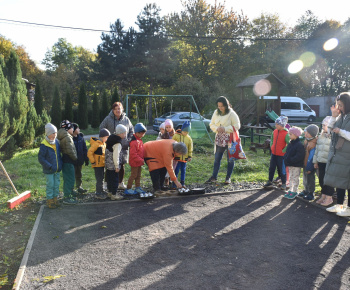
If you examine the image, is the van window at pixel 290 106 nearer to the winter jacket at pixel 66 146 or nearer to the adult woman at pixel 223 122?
the adult woman at pixel 223 122

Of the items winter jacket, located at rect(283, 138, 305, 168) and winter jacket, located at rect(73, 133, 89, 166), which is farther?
winter jacket, located at rect(73, 133, 89, 166)

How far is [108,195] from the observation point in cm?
602

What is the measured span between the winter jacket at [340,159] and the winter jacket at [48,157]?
14.5 feet

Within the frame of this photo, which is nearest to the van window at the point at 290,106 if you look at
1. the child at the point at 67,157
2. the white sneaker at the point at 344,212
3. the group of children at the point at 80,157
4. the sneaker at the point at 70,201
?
the white sneaker at the point at 344,212

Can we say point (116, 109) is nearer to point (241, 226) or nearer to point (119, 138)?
point (119, 138)

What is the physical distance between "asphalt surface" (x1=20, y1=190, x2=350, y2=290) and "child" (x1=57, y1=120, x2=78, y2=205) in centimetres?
49

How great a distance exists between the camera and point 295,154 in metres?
5.79

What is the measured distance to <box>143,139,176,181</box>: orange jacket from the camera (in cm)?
582

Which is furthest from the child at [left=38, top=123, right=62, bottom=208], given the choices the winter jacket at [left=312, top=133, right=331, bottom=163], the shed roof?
the shed roof

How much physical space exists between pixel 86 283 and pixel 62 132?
320cm

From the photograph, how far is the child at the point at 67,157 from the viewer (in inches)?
222

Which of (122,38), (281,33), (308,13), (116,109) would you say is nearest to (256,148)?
(116,109)

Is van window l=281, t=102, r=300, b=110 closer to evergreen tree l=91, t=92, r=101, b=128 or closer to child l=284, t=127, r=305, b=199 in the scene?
evergreen tree l=91, t=92, r=101, b=128

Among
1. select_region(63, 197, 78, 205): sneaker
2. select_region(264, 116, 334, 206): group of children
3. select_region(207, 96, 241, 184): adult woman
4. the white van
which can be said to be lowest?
select_region(63, 197, 78, 205): sneaker
